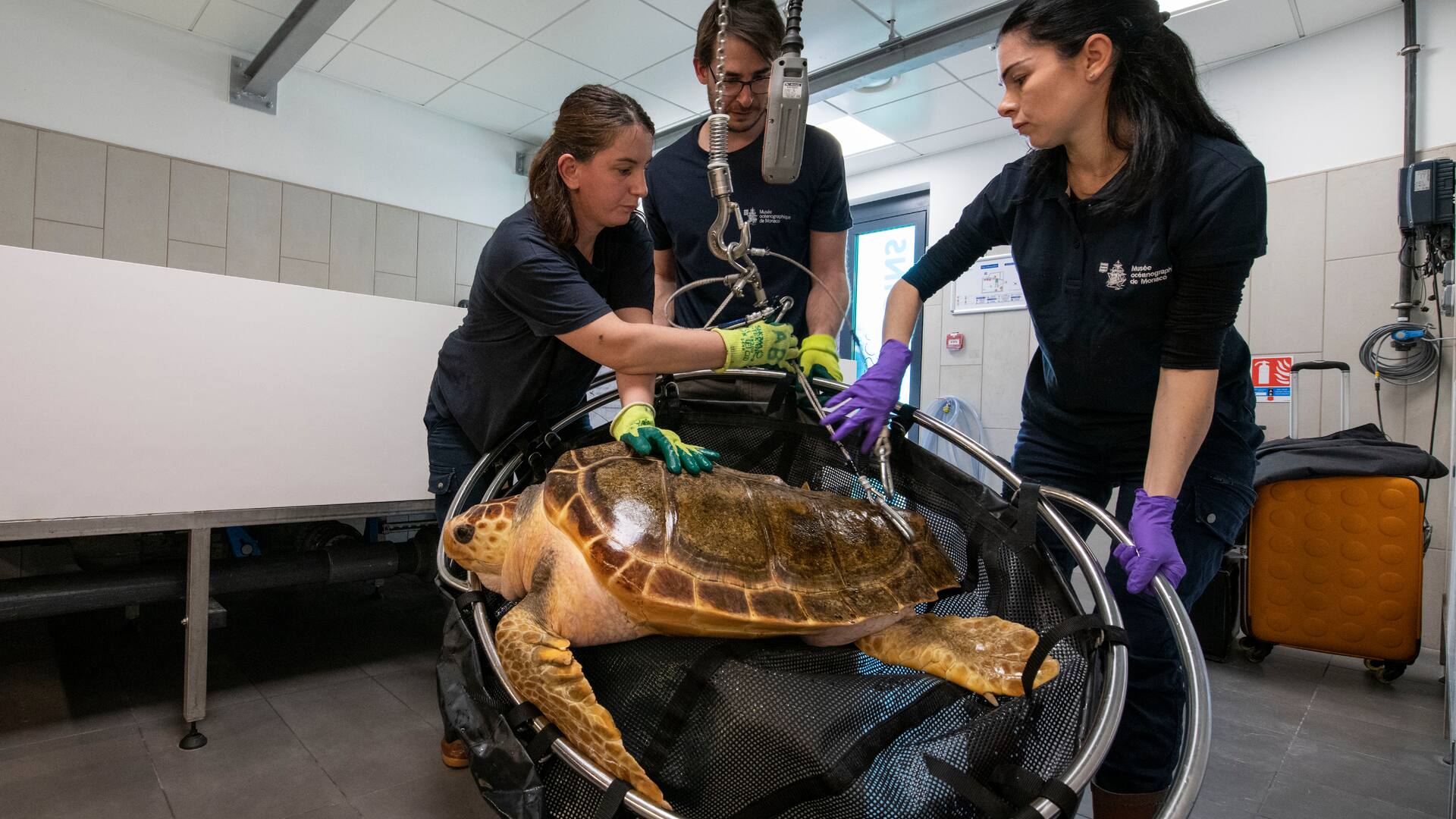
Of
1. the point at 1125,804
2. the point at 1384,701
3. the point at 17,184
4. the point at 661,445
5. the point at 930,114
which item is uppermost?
the point at 930,114

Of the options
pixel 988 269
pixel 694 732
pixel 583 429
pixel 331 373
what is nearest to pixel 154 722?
pixel 331 373

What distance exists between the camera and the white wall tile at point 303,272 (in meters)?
3.69

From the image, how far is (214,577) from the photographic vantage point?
1.99 meters

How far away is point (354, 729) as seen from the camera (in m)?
1.76

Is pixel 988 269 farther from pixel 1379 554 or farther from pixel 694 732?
pixel 694 732

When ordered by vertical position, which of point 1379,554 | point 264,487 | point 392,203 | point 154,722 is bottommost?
point 154,722

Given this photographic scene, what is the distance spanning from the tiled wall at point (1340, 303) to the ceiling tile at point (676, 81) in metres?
2.73

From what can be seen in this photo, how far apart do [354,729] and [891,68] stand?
128 inches

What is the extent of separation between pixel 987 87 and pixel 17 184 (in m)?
4.45

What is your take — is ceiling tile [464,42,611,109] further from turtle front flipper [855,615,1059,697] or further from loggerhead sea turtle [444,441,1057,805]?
turtle front flipper [855,615,1059,697]

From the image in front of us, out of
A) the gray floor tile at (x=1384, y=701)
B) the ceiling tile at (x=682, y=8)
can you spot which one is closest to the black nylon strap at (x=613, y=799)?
the gray floor tile at (x=1384, y=701)

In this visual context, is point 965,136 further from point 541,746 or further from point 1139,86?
point 541,746

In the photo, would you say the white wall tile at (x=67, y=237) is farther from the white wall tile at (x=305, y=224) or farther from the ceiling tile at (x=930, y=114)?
the ceiling tile at (x=930, y=114)

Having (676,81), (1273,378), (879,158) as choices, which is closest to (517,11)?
(676,81)
